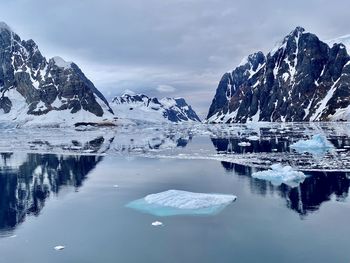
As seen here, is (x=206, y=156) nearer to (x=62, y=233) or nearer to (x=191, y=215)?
(x=191, y=215)

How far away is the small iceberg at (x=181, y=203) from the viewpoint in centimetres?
2341

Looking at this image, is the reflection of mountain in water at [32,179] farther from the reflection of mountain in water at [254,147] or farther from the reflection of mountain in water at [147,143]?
the reflection of mountain in water at [254,147]

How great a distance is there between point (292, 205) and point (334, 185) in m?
6.65

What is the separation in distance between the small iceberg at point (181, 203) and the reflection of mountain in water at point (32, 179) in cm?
664

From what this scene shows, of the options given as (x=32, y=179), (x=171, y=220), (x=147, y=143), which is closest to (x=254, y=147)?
(x=147, y=143)

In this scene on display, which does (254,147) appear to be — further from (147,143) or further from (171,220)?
(171,220)

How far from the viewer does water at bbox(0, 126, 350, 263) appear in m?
17.0

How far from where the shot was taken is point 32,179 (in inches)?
1433

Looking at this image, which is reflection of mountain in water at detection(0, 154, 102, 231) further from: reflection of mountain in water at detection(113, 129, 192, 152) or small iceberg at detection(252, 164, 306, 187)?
small iceberg at detection(252, 164, 306, 187)

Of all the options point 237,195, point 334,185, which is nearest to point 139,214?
point 237,195

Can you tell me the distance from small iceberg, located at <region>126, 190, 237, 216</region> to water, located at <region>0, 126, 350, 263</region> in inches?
29.8

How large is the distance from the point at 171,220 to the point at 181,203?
2944 millimetres

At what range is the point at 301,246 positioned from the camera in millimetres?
17250

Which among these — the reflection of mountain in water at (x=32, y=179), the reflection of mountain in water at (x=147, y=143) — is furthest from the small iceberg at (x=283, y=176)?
the reflection of mountain in water at (x=147, y=143)
